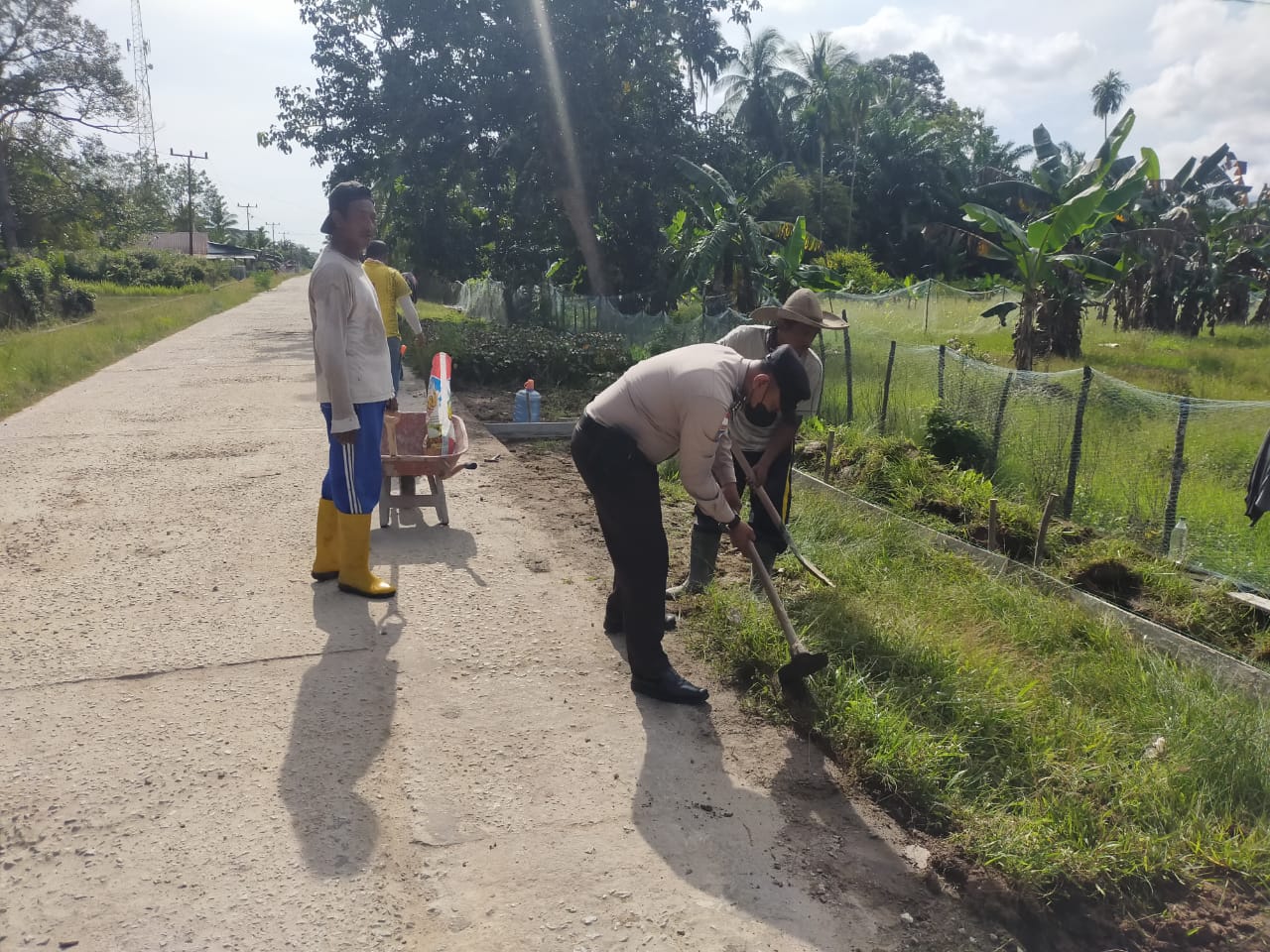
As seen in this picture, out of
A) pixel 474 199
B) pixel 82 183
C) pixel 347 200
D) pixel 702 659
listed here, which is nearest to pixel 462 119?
pixel 474 199

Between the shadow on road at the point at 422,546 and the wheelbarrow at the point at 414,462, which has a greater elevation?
the wheelbarrow at the point at 414,462

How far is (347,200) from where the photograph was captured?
4.39m

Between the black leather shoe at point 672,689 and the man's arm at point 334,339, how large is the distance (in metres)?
1.97

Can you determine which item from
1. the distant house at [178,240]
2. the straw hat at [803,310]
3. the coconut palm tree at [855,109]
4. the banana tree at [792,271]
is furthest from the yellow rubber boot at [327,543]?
the distant house at [178,240]

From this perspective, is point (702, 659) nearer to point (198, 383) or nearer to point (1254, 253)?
point (198, 383)

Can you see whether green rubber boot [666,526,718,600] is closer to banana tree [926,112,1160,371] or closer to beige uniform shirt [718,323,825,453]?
beige uniform shirt [718,323,825,453]

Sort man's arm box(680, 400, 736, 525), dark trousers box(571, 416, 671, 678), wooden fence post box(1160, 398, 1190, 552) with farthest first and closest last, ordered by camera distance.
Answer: wooden fence post box(1160, 398, 1190, 552) < dark trousers box(571, 416, 671, 678) < man's arm box(680, 400, 736, 525)

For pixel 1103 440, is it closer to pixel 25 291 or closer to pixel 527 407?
pixel 527 407

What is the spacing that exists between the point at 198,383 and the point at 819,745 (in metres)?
11.6

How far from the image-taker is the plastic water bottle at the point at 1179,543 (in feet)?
18.1

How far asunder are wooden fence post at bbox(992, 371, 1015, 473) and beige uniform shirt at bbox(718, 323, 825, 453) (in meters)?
3.03

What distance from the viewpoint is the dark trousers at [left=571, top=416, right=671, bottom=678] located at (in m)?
3.62

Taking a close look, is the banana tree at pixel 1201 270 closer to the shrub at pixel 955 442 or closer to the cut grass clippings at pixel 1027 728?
the shrub at pixel 955 442

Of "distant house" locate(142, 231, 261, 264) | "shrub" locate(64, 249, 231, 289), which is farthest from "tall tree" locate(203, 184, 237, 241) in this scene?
"shrub" locate(64, 249, 231, 289)
